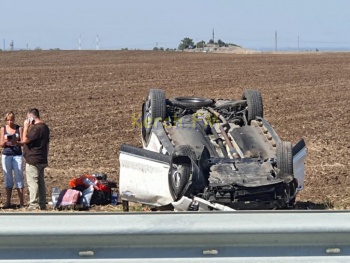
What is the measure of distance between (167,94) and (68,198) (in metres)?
14.9

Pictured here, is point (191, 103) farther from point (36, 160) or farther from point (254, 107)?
point (36, 160)

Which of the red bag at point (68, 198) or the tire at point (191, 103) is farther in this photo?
the tire at point (191, 103)

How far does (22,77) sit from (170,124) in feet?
67.2

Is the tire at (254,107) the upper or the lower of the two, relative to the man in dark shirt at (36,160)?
upper

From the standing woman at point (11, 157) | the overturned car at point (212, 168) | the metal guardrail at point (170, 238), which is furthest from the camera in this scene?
the standing woman at point (11, 157)

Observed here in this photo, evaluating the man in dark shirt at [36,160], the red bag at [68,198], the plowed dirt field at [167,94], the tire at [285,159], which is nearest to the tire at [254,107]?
the plowed dirt field at [167,94]

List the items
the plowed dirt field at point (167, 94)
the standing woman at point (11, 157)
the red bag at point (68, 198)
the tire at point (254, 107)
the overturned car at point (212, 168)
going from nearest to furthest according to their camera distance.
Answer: the overturned car at point (212, 168) < the red bag at point (68, 198) < the standing woman at point (11, 157) < the tire at point (254, 107) < the plowed dirt field at point (167, 94)

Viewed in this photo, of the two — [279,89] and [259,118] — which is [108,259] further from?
[279,89]

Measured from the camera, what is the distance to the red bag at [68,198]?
8.52m

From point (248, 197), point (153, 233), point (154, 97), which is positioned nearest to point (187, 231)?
point (153, 233)

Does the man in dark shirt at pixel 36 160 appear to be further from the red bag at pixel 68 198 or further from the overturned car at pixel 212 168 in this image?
the overturned car at pixel 212 168

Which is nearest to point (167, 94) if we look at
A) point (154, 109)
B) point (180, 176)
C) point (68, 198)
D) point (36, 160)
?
point (154, 109)

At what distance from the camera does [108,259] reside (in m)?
3.28

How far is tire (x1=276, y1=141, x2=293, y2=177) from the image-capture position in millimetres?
7645
